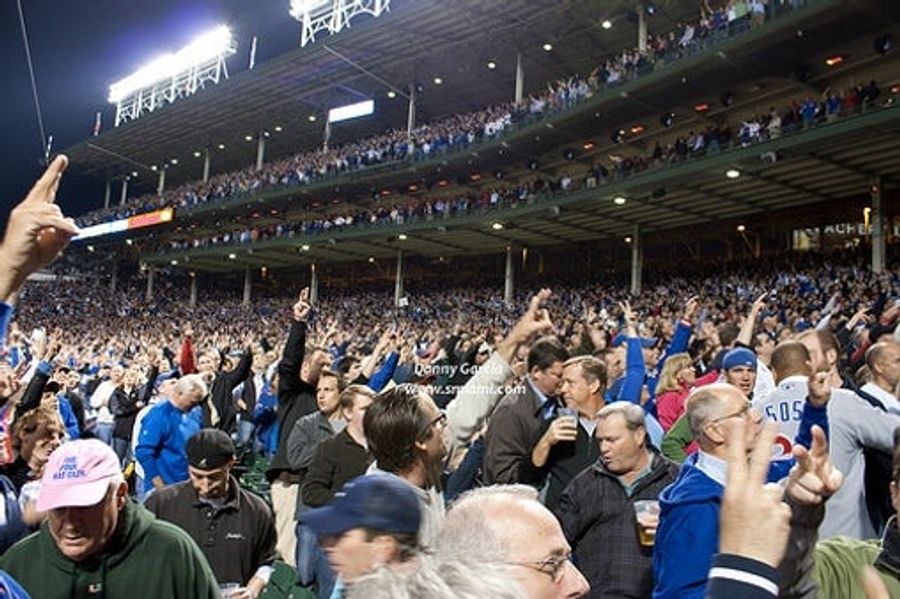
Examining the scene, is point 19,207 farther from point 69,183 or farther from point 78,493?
point 69,183

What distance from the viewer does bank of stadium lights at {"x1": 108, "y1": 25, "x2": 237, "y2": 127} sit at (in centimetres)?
5031

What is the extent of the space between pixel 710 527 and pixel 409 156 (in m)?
33.1

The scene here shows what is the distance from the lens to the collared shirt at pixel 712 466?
285 cm

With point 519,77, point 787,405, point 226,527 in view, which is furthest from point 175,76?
point 787,405

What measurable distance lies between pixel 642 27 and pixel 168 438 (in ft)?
89.2

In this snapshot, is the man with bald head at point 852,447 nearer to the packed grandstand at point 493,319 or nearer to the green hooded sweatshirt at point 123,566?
the packed grandstand at point 493,319

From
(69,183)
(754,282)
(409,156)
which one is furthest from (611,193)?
(69,183)

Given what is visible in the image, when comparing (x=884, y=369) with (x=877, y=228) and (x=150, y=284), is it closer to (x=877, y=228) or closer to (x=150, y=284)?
(x=877, y=228)

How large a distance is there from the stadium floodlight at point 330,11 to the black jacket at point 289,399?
114 feet

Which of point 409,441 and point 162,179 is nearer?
point 409,441

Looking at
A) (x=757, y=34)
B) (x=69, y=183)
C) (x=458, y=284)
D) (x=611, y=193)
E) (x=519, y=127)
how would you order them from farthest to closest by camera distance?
(x=69, y=183) → (x=458, y=284) → (x=519, y=127) → (x=611, y=193) → (x=757, y=34)

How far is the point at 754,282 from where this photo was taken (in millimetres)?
23359

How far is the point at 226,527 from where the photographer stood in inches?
152

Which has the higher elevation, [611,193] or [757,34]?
[757,34]
